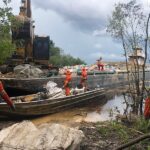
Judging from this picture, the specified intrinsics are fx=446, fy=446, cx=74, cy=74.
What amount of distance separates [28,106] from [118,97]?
59.7 feet

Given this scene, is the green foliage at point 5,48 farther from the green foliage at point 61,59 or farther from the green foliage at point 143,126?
the green foliage at point 61,59

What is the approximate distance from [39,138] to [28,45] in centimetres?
2372

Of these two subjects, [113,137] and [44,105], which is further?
[44,105]

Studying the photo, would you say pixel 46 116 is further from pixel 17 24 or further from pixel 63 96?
pixel 17 24

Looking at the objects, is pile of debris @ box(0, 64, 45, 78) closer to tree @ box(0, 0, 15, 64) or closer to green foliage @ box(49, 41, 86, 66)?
tree @ box(0, 0, 15, 64)

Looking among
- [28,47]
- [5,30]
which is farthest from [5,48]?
[28,47]

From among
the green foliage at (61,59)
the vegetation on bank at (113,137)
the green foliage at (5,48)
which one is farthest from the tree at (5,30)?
the green foliage at (61,59)

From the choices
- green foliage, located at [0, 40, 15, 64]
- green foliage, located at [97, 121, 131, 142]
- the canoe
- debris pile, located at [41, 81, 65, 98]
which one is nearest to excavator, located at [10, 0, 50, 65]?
green foliage, located at [0, 40, 15, 64]

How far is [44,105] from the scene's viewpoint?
67.6 feet

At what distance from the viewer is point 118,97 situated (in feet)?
120

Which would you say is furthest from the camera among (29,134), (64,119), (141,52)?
(64,119)

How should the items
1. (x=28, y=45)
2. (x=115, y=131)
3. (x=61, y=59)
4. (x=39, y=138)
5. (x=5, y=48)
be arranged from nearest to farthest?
1. (x=39, y=138)
2. (x=115, y=131)
3. (x=5, y=48)
4. (x=28, y=45)
5. (x=61, y=59)

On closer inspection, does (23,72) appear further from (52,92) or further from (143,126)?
(143,126)

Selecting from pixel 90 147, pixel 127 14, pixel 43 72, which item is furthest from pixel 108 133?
pixel 43 72
